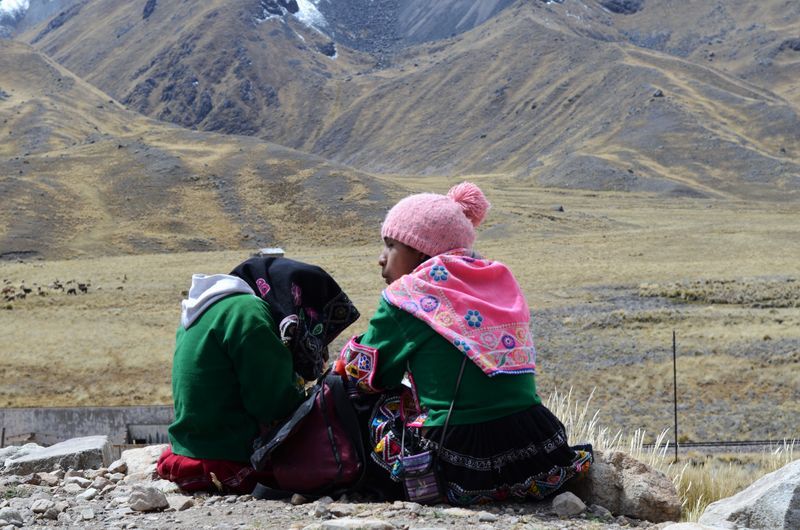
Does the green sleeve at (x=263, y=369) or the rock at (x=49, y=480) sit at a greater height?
the green sleeve at (x=263, y=369)

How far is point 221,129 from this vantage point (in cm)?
17262

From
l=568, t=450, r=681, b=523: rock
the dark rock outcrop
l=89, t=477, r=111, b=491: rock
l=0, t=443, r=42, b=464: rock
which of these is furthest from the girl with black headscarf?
the dark rock outcrop

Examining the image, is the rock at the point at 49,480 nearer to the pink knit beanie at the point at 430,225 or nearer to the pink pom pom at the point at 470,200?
the pink knit beanie at the point at 430,225

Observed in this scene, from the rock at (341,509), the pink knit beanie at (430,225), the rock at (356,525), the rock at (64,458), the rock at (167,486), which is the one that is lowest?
the rock at (64,458)

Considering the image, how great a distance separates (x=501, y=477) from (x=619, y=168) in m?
98.9

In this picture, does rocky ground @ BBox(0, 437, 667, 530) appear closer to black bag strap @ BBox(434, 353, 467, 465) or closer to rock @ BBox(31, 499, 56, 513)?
rock @ BBox(31, 499, 56, 513)

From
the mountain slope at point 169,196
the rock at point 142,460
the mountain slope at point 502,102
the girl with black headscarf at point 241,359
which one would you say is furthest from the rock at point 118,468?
the mountain slope at point 502,102

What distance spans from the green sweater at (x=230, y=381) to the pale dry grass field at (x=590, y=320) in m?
12.4

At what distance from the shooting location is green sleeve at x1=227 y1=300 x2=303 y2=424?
16.6ft

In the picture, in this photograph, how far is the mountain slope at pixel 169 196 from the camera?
63.6 m

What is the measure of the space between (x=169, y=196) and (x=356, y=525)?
233 feet

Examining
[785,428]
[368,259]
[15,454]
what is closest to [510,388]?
[15,454]

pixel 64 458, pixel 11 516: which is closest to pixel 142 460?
pixel 64 458

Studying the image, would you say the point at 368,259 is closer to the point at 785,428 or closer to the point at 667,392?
the point at 667,392
